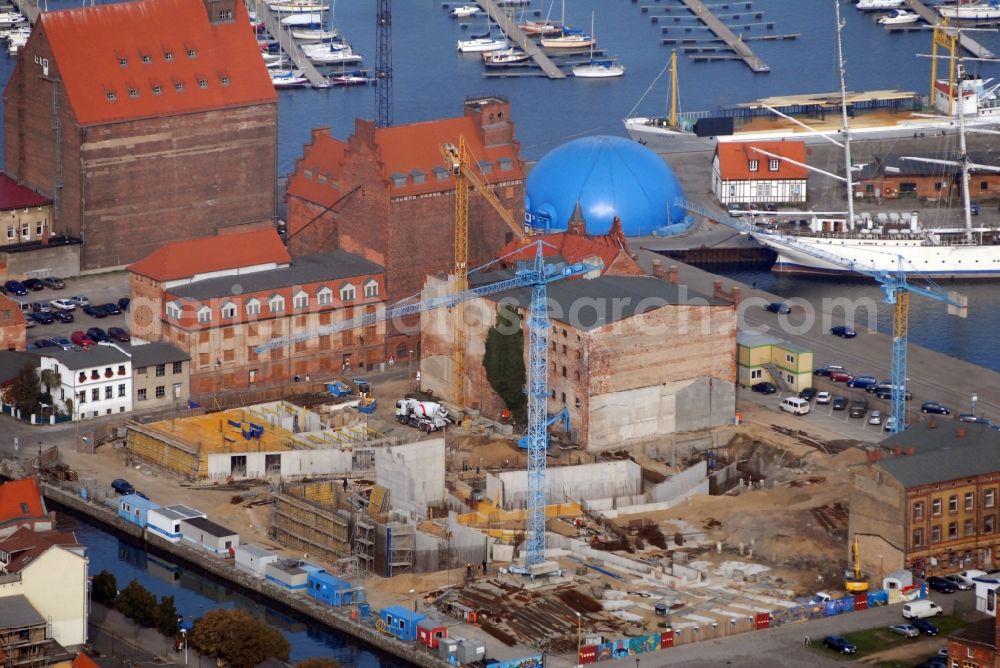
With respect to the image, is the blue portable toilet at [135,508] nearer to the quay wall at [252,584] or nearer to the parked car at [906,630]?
the quay wall at [252,584]

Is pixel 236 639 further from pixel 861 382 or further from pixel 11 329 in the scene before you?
pixel 861 382

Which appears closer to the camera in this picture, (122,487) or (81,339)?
(122,487)

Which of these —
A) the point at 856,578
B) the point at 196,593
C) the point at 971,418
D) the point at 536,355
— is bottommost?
the point at 196,593

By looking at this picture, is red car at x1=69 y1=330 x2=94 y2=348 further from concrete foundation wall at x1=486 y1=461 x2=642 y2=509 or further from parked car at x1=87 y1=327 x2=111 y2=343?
concrete foundation wall at x1=486 y1=461 x2=642 y2=509

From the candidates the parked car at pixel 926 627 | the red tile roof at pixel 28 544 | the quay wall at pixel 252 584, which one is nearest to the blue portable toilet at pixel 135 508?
the quay wall at pixel 252 584

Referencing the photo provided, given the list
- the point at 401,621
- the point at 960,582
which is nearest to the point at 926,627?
the point at 960,582
